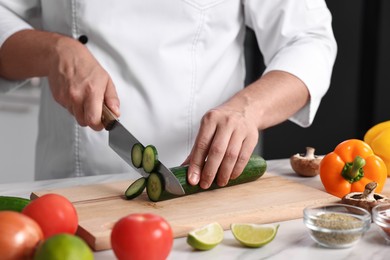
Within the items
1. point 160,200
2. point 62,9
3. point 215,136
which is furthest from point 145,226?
point 62,9

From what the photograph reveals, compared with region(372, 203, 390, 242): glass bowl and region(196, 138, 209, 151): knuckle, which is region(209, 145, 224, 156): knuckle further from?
region(372, 203, 390, 242): glass bowl

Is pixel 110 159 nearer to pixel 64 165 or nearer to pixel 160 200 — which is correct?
pixel 64 165

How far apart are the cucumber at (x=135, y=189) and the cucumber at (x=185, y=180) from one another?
1 cm

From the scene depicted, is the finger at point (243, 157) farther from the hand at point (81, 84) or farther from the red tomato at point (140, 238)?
the red tomato at point (140, 238)

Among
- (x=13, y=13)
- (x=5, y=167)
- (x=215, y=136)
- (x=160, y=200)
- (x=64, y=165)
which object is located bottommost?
(x=5, y=167)

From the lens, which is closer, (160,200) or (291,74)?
(160,200)

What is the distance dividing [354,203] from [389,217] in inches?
6.8

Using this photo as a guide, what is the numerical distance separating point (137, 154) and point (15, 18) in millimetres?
582

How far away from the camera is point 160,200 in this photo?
1.56 m

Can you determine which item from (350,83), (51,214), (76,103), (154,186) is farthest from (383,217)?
(350,83)

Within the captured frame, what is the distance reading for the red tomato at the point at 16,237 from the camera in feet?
3.56

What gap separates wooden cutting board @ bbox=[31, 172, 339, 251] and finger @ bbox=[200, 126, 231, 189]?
0.13ft

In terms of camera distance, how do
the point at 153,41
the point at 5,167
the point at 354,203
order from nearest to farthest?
the point at 354,203 → the point at 153,41 → the point at 5,167

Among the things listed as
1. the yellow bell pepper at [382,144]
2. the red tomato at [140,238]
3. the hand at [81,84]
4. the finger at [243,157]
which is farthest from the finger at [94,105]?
the yellow bell pepper at [382,144]
